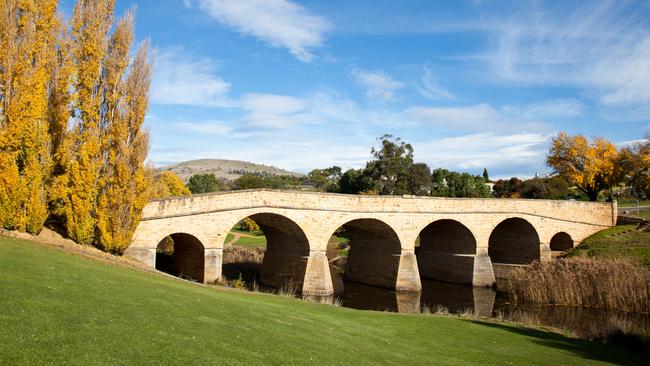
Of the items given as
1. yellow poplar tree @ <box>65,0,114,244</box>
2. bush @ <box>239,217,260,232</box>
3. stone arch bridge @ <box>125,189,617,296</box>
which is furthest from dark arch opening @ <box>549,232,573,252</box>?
yellow poplar tree @ <box>65,0,114,244</box>

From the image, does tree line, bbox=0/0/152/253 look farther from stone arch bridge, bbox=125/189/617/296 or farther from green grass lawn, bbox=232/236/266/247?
green grass lawn, bbox=232/236/266/247

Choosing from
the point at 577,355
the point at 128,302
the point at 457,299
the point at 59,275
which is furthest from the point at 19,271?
the point at 457,299

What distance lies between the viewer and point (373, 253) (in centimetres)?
3362

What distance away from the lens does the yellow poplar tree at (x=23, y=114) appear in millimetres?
17125

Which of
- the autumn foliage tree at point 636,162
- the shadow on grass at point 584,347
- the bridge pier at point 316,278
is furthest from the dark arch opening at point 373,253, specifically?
the autumn foliage tree at point 636,162

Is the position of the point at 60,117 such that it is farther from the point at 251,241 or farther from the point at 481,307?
the point at 251,241

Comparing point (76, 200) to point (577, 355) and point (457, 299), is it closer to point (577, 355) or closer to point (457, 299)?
point (577, 355)

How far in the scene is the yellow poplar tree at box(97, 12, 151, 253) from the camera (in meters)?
20.3

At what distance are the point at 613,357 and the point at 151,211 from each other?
19.4 metres

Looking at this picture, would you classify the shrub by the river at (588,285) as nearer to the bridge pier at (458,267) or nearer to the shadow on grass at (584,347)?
the bridge pier at (458,267)

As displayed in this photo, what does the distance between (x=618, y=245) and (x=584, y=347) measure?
22641mm

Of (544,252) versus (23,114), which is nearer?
(23,114)

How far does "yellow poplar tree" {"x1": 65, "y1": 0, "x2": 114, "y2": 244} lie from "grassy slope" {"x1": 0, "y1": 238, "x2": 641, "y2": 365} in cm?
477

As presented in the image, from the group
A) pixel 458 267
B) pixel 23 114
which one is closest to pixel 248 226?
pixel 458 267
